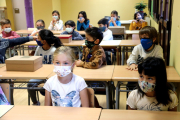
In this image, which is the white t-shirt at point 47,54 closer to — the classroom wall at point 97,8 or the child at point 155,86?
the child at point 155,86

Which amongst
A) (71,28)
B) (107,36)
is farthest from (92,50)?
(71,28)

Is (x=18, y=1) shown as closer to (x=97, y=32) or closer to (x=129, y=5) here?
(x=129, y=5)

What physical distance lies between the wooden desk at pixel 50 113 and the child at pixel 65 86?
0.26 meters

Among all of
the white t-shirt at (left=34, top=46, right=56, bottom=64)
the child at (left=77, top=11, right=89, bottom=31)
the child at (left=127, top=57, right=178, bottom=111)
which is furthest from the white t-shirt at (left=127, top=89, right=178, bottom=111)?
the child at (left=77, top=11, right=89, bottom=31)

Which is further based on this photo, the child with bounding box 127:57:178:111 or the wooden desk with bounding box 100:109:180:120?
the child with bounding box 127:57:178:111

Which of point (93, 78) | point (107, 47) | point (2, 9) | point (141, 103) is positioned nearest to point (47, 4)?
point (2, 9)

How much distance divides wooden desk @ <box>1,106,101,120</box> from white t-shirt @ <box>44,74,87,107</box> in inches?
9.8

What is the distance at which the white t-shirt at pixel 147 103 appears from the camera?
1.73 metres

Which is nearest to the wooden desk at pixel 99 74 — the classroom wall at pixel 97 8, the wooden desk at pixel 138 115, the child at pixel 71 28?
the wooden desk at pixel 138 115

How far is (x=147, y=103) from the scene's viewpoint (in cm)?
177

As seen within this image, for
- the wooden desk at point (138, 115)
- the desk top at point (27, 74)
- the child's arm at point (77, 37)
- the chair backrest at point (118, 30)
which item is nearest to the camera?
the wooden desk at point (138, 115)

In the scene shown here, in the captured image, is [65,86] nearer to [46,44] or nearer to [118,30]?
[46,44]

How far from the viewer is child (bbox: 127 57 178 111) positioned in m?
1.67

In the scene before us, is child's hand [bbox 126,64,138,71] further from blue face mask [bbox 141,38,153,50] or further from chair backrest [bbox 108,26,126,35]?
chair backrest [bbox 108,26,126,35]
